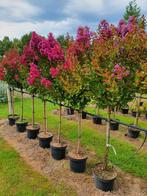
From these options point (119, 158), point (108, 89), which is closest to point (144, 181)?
point (119, 158)

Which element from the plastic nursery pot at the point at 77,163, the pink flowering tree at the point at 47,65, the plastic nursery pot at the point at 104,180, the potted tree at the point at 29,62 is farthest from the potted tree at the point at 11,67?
the plastic nursery pot at the point at 104,180

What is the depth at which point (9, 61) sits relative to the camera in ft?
15.0

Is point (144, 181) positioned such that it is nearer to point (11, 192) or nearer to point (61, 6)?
point (11, 192)

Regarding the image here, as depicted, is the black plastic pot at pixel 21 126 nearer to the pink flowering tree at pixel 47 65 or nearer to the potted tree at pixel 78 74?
the pink flowering tree at pixel 47 65

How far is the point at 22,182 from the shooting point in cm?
286

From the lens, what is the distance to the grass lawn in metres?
2.62

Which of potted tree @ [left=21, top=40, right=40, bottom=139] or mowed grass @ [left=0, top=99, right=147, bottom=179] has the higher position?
potted tree @ [left=21, top=40, right=40, bottom=139]

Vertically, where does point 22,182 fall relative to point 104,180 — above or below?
below

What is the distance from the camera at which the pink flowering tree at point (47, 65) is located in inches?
121

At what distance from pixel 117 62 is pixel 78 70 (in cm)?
51

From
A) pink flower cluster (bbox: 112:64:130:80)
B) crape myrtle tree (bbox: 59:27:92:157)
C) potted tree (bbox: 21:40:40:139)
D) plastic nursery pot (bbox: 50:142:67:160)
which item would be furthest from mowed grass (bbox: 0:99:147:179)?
pink flower cluster (bbox: 112:64:130:80)

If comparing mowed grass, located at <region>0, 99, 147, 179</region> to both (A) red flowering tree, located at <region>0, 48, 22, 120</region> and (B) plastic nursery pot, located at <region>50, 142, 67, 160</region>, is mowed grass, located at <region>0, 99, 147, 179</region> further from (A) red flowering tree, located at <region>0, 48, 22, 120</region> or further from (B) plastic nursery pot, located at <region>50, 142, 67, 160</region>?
(A) red flowering tree, located at <region>0, 48, 22, 120</region>

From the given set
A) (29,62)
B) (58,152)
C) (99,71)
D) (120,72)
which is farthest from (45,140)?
(120,72)

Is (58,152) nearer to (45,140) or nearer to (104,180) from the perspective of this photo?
(45,140)
